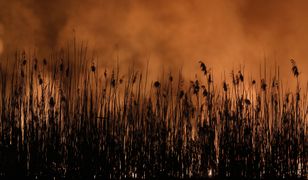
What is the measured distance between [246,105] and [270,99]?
0.77ft

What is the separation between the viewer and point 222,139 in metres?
4.30

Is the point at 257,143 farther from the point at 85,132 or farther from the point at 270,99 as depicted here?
the point at 85,132

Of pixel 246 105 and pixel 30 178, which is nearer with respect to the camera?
pixel 30 178

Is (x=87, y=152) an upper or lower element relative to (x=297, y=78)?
lower

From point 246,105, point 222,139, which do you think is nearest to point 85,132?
point 222,139

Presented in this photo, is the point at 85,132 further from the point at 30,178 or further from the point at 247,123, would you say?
the point at 247,123

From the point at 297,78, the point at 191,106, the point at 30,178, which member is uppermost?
the point at 297,78

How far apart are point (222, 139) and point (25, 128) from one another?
184 centimetres

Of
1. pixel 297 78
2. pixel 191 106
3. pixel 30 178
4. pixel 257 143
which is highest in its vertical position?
pixel 297 78

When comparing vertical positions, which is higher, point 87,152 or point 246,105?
point 246,105

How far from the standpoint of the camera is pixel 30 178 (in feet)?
13.4

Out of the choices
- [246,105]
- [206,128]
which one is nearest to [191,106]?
[206,128]

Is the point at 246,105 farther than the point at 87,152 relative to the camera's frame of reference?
Yes

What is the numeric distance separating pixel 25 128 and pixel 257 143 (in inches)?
86.8
